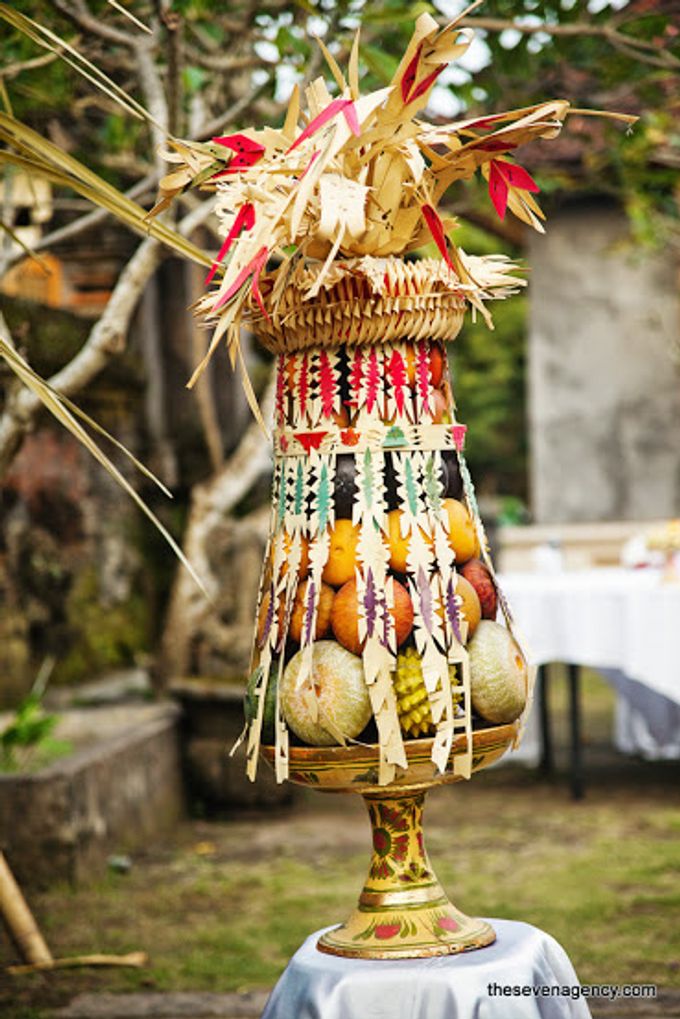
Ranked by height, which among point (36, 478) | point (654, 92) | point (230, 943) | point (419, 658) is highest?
point (654, 92)

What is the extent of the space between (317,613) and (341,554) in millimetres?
101

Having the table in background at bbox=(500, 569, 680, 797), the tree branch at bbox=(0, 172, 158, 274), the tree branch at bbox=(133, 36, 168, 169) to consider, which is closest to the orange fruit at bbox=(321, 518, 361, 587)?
the tree branch at bbox=(0, 172, 158, 274)

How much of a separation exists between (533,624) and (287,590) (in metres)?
4.09

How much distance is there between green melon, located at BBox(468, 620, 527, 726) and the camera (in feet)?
7.73

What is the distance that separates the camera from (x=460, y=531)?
2.41m

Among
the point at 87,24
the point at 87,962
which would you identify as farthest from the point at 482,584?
the point at 87,24

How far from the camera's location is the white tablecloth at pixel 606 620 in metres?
5.97

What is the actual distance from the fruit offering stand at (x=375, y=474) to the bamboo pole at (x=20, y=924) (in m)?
1.64

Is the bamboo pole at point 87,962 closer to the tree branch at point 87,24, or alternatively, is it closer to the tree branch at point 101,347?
the tree branch at point 101,347

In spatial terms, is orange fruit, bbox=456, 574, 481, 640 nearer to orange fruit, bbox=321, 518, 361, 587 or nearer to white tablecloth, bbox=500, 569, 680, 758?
orange fruit, bbox=321, 518, 361, 587

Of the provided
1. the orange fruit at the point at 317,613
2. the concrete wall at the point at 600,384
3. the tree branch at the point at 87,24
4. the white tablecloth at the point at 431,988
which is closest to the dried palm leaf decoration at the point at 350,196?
the orange fruit at the point at 317,613

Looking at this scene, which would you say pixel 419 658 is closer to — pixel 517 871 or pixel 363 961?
pixel 363 961

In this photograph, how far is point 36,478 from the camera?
23.7ft

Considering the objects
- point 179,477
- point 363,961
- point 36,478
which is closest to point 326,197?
point 363,961
